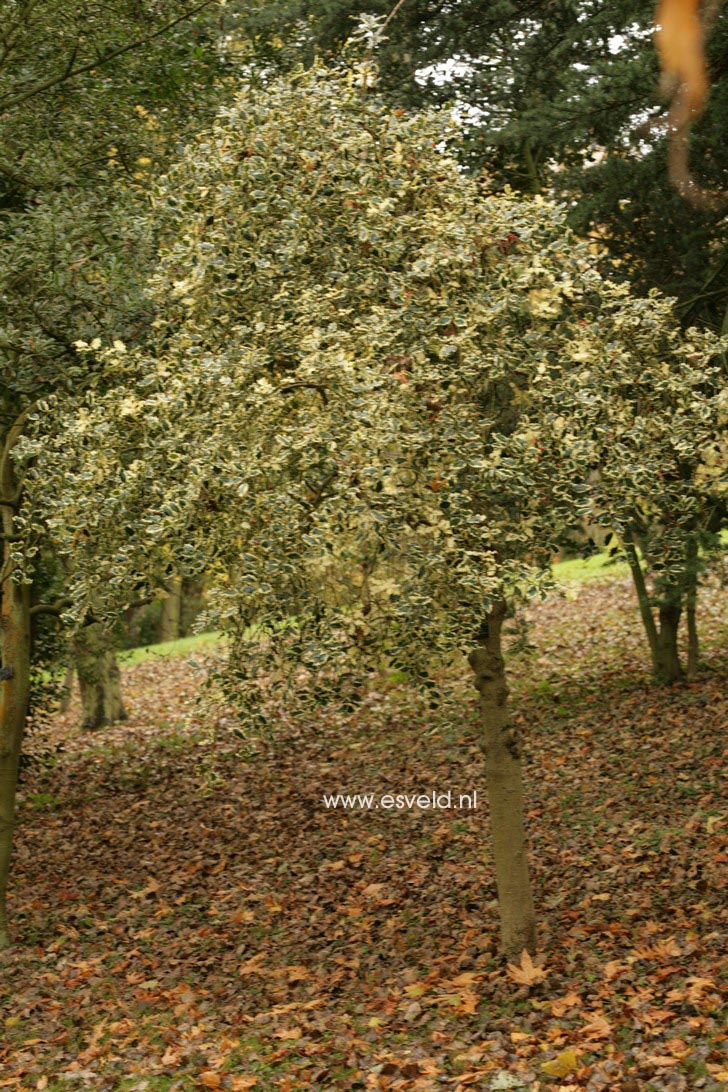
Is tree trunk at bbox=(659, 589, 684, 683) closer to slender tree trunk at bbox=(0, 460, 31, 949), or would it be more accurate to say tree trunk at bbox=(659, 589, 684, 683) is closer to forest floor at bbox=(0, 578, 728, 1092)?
forest floor at bbox=(0, 578, 728, 1092)

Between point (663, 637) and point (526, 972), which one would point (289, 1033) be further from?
point (663, 637)

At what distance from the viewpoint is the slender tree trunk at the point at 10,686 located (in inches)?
356

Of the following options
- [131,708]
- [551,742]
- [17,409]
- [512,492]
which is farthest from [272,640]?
[131,708]

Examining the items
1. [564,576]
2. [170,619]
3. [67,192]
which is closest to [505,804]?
[67,192]

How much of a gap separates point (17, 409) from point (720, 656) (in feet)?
29.3

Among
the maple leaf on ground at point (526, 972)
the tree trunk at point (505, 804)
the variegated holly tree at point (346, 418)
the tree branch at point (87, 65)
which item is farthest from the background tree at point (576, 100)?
the maple leaf on ground at point (526, 972)

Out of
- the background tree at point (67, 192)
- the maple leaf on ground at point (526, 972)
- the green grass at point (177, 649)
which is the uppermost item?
the background tree at point (67, 192)

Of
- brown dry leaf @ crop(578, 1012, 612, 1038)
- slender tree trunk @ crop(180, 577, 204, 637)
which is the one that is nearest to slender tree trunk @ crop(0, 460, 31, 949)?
brown dry leaf @ crop(578, 1012, 612, 1038)

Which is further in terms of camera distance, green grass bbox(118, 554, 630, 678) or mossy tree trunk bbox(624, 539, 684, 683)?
green grass bbox(118, 554, 630, 678)

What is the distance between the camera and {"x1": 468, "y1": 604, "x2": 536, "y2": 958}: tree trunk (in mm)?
7215

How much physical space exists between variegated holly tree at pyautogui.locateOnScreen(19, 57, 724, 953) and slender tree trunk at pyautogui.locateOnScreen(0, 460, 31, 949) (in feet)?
7.18

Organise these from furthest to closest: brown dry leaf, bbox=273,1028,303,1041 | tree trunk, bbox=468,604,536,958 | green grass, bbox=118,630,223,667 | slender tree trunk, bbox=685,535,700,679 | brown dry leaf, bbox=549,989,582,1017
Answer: green grass, bbox=118,630,223,667
slender tree trunk, bbox=685,535,700,679
tree trunk, bbox=468,604,536,958
brown dry leaf, bbox=273,1028,303,1041
brown dry leaf, bbox=549,989,582,1017

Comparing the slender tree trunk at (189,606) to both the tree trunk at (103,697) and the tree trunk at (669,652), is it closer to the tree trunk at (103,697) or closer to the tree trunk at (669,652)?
the tree trunk at (103,697)

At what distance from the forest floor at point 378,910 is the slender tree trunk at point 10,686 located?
0.92 metres
